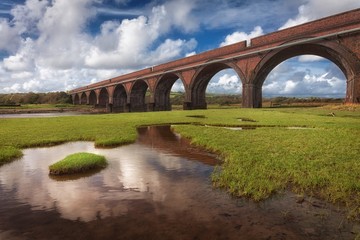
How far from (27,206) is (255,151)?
628cm

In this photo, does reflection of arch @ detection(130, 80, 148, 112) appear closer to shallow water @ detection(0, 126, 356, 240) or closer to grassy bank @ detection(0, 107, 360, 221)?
grassy bank @ detection(0, 107, 360, 221)

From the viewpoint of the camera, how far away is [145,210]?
4328 mm

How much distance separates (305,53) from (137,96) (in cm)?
3837

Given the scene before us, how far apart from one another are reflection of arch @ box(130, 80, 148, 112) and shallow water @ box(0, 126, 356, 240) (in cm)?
4918

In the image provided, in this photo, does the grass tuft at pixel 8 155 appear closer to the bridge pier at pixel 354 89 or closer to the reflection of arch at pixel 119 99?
the bridge pier at pixel 354 89

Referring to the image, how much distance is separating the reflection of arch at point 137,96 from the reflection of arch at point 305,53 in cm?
3057

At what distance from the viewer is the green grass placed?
6.59 metres

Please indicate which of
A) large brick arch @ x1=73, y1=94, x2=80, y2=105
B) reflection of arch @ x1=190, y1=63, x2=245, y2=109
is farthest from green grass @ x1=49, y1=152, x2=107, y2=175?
large brick arch @ x1=73, y1=94, x2=80, y2=105

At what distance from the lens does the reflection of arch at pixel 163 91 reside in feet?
151

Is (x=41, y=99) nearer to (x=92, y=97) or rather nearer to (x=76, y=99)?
(x=76, y=99)

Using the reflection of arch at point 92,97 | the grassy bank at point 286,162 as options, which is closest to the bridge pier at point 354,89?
the grassy bank at point 286,162

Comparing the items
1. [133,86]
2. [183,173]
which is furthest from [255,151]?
[133,86]

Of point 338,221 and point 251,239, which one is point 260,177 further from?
point 251,239

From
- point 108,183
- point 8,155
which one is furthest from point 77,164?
point 8,155
